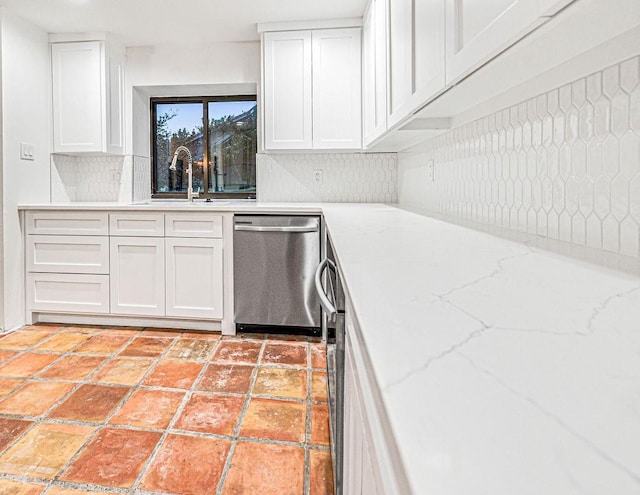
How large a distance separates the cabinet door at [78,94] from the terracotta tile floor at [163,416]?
157cm

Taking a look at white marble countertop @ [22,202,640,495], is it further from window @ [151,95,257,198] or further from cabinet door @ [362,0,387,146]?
window @ [151,95,257,198]

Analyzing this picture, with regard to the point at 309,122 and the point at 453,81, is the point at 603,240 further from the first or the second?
the point at 309,122

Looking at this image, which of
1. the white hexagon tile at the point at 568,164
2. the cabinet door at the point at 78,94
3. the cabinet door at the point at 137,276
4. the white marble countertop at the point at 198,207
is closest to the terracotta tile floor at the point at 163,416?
the cabinet door at the point at 137,276

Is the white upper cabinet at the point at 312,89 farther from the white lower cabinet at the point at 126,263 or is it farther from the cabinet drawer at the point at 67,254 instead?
the cabinet drawer at the point at 67,254

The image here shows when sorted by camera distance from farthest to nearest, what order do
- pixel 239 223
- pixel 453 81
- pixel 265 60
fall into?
pixel 265 60, pixel 239 223, pixel 453 81

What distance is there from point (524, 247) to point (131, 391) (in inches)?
76.2

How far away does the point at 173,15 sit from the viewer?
3.08m

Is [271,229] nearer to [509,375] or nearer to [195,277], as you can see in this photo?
[195,277]

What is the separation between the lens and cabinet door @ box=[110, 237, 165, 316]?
3.08 meters

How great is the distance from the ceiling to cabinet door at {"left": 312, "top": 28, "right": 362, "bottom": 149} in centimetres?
16

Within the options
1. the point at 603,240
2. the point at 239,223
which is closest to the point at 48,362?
the point at 239,223

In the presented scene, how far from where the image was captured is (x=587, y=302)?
1.92 ft

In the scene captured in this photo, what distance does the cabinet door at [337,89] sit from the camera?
3.24m

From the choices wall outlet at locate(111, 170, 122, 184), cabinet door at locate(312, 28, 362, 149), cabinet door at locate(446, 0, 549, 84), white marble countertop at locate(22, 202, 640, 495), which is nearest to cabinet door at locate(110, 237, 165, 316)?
wall outlet at locate(111, 170, 122, 184)
